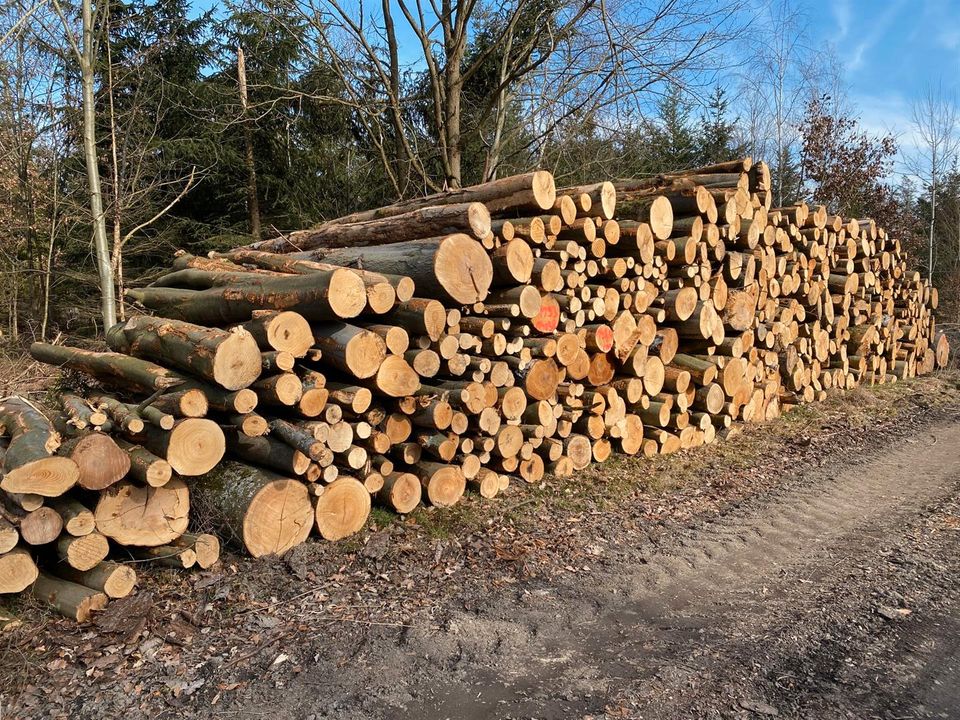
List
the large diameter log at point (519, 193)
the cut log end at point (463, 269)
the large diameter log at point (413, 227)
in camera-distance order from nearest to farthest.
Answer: the cut log end at point (463, 269)
the large diameter log at point (413, 227)
the large diameter log at point (519, 193)

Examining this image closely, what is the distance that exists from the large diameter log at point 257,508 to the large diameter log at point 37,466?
2.95 ft

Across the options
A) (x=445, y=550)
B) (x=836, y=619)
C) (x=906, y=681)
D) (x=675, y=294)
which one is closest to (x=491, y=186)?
(x=675, y=294)

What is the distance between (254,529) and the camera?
13.9 ft

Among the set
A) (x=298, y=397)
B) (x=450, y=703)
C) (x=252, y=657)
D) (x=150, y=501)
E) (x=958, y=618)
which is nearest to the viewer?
(x=450, y=703)

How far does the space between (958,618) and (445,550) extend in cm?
308

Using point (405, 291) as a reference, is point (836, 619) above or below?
below

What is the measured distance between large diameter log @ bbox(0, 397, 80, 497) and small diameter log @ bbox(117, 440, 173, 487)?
329 millimetres

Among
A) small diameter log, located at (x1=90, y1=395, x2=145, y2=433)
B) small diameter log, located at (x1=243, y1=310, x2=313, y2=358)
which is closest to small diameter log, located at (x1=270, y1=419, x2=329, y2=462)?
small diameter log, located at (x1=243, y1=310, x2=313, y2=358)

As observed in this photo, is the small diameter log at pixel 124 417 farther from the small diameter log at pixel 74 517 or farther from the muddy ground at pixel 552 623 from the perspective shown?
the muddy ground at pixel 552 623

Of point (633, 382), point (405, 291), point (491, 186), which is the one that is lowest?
point (633, 382)

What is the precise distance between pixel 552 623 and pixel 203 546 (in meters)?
2.23

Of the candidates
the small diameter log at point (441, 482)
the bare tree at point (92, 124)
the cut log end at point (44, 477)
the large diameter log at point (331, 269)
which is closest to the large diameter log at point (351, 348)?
the large diameter log at point (331, 269)

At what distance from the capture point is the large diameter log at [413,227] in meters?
5.40

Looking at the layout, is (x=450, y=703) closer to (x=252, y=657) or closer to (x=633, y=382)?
(x=252, y=657)
